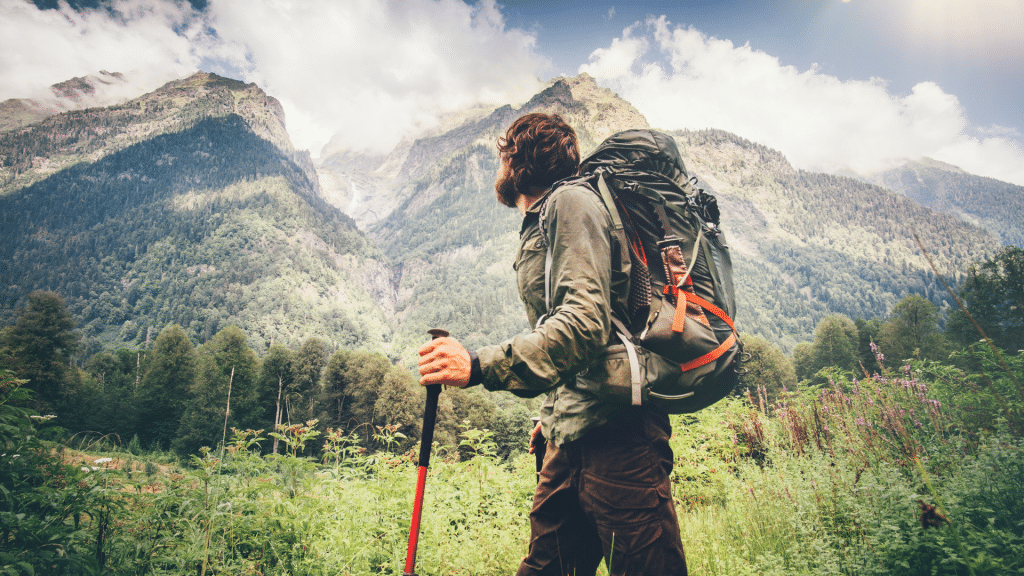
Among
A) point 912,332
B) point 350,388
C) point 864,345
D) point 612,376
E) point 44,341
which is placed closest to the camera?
point 612,376

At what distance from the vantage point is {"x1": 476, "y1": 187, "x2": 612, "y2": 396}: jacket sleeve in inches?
65.2

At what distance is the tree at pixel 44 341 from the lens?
26.5 meters

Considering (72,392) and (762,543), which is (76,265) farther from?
(762,543)

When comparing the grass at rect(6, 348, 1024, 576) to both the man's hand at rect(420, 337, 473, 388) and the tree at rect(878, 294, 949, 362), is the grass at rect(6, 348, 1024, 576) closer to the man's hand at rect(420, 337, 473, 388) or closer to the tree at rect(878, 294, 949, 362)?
the man's hand at rect(420, 337, 473, 388)

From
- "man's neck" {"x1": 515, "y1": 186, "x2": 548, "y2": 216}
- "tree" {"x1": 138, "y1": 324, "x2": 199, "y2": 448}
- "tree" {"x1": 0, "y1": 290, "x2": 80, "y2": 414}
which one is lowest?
"tree" {"x1": 138, "y1": 324, "x2": 199, "y2": 448}

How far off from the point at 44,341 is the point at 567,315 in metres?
39.8

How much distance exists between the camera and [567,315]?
66.6 inches

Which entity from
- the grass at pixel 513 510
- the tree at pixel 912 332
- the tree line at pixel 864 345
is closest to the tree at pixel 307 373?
the grass at pixel 513 510

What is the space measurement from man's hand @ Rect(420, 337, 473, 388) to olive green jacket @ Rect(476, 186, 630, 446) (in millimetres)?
76

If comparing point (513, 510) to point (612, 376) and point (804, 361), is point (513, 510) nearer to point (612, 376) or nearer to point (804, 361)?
point (612, 376)

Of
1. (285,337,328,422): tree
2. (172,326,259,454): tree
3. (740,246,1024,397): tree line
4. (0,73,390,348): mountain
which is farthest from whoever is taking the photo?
(0,73,390,348): mountain

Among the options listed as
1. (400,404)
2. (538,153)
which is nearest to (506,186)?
(538,153)

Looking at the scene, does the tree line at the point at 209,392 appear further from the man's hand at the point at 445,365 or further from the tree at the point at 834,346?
the tree at the point at 834,346

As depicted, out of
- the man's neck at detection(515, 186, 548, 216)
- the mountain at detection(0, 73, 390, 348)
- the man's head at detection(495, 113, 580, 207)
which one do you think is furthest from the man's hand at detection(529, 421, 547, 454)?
the mountain at detection(0, 73, 390, 348)
